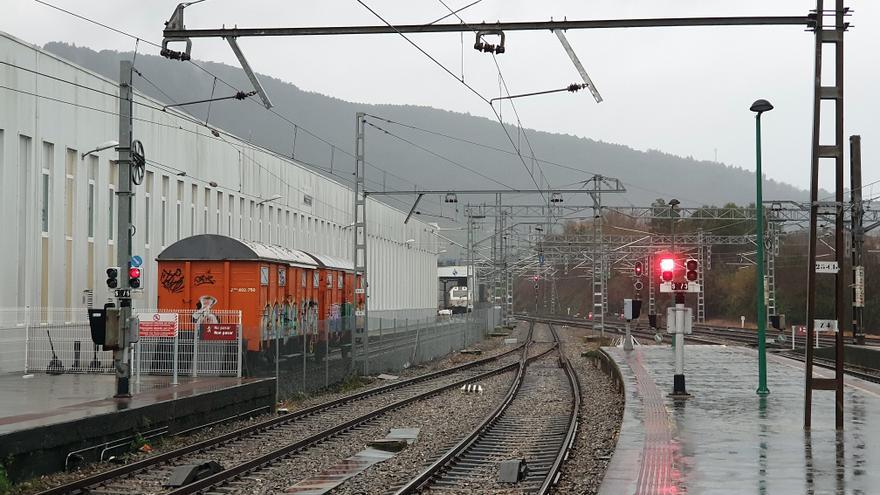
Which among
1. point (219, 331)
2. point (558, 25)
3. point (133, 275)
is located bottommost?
point (219, 331)

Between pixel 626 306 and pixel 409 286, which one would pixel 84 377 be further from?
pixel 409 286

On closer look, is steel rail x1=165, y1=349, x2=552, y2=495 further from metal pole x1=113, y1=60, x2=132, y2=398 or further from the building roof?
the building roof

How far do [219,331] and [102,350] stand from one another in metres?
3.70

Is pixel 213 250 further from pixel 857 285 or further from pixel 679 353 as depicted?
pixel 857 285

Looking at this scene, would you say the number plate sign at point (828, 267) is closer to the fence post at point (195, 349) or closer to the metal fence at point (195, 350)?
the metal fence at point (195, 350)

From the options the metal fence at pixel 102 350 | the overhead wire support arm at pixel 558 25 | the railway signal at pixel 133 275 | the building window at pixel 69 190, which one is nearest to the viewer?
the overhead wire support arm at pixel 558 25

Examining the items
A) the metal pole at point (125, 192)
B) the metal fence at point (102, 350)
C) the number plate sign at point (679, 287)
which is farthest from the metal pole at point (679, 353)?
the metal pole at point (125, 192)

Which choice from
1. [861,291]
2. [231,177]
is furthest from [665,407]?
[231,177]

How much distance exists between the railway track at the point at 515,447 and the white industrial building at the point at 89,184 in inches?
528

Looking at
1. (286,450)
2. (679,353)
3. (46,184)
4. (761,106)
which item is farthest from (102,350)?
(761,106)

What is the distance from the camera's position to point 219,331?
74.9 feet

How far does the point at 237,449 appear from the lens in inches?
631

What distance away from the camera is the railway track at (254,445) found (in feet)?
41.3

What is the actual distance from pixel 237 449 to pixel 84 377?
9.06 m
